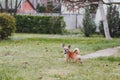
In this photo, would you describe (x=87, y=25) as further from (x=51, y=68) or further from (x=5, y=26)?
(x=51, y=68)

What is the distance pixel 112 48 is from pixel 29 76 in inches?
315

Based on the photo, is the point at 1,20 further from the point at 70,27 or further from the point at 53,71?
the point at 70,27

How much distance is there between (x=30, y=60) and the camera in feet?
41.2

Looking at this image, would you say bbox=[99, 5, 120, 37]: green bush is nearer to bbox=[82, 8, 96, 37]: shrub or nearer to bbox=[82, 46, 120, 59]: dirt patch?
bbox=[82, 8, 96, 37]: shrub

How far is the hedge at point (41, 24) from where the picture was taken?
3133cm

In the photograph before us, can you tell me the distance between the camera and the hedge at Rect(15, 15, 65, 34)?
31.3m

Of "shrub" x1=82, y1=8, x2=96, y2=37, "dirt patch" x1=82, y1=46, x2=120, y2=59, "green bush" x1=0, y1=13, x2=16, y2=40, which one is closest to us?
"dirt patch" x1=82, y1=46, x2=120, y2=59

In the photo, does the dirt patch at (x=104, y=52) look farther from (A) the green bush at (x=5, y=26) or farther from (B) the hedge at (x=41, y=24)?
(B) the hedge at (x=41, y=24)

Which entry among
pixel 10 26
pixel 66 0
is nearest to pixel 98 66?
pixel 66 0

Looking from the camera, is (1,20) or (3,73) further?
(1,20)

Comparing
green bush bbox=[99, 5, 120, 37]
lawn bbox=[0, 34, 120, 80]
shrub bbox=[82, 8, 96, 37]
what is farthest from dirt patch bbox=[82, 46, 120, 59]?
shrub bbox=[82, 8, 96, 37]

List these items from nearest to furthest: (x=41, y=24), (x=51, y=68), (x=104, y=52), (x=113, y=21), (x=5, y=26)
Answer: (x=51, y=68) < (x=104, y=52) < (x=5, y=26) < (x=113, y=21) < (x=41, y=24)

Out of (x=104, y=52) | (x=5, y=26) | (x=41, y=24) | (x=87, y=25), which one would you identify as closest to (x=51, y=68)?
(x=104, y=52)

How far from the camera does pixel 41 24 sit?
105 ft
